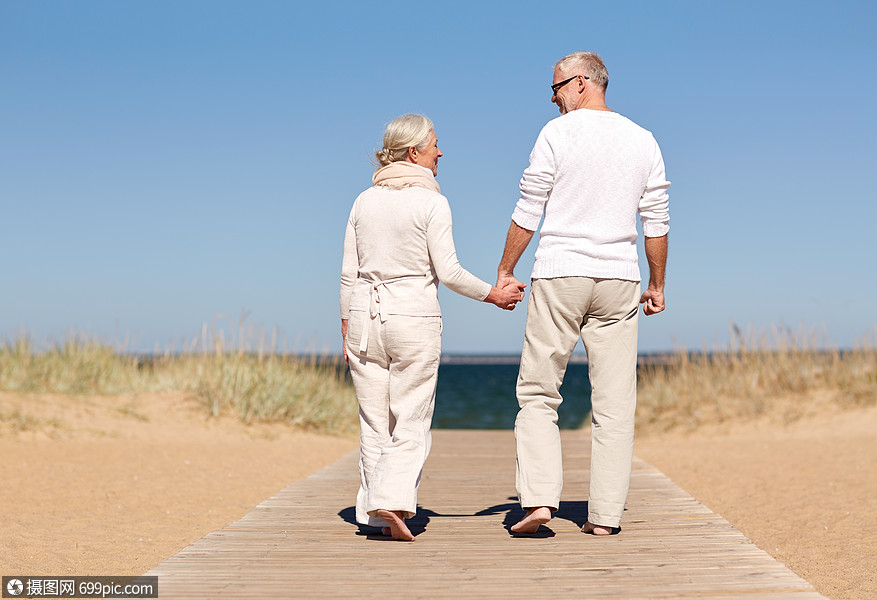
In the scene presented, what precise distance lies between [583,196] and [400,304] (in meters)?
0.91

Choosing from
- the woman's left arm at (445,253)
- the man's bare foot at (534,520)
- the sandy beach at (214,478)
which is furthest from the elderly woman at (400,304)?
the sandy beach at (214,478)

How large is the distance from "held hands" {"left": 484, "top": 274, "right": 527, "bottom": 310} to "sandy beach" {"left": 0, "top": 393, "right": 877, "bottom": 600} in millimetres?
2000

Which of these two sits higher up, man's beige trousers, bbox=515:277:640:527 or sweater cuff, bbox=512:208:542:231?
sweater cuff, bbox=512:208:542:231

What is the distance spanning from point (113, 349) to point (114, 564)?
8.64 m

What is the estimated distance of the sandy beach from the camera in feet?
15.4

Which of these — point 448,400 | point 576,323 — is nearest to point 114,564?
point 576,323

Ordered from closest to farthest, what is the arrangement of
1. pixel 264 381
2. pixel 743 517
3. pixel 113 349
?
pixel 743 517 < pixel 264 381 < pixel 113 349

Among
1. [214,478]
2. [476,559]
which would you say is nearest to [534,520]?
[476,559]

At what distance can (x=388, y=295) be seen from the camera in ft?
11.5

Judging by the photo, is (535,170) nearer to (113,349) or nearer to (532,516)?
(532,516)

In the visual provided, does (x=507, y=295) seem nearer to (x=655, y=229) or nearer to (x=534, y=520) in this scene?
(x=655, y=229)

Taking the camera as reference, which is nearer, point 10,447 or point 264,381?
point 10,447

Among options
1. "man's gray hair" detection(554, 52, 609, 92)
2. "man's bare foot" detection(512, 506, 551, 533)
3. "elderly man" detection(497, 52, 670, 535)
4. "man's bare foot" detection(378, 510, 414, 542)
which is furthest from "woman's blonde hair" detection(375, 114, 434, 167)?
"man's bare foot" detection(512, 506, 551, 533)

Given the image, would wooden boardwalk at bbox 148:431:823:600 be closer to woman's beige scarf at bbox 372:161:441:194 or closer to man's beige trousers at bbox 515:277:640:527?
man's beige trousers at bbox 515:277:640:527
